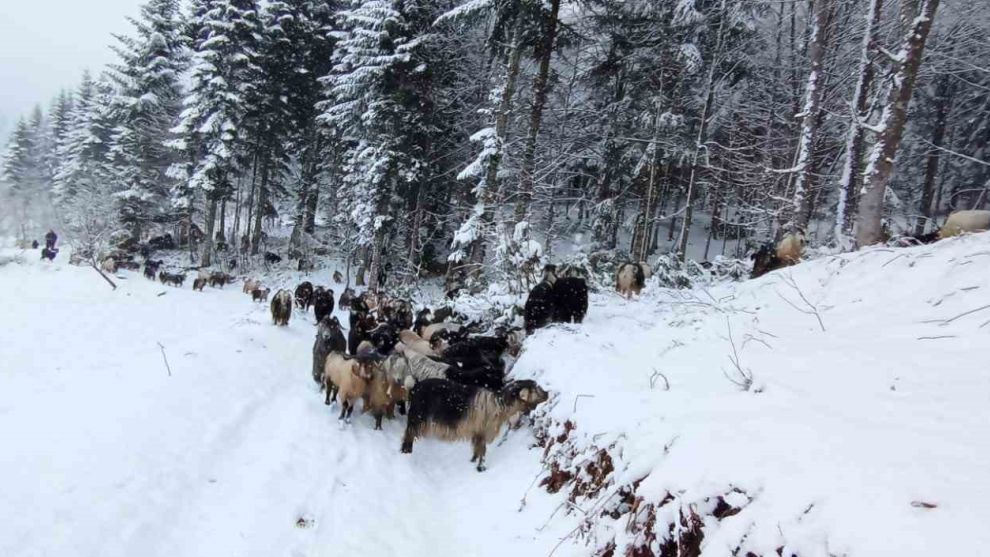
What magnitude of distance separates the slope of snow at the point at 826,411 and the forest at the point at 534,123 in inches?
136

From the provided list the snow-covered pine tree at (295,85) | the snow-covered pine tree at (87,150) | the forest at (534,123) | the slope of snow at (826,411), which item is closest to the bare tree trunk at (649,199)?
the forest at (534,123)

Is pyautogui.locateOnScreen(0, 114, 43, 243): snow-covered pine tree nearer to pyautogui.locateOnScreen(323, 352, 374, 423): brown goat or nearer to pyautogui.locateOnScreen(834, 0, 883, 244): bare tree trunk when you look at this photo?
pyautogui.locateOnScreen(323, 352, 374, 423): brown goat

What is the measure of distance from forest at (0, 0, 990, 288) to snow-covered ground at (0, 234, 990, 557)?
3646mm

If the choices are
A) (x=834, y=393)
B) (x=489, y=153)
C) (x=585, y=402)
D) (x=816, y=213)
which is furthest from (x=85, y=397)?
(x=816, y=213)

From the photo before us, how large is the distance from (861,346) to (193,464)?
6295mm

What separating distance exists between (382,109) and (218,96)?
925cm

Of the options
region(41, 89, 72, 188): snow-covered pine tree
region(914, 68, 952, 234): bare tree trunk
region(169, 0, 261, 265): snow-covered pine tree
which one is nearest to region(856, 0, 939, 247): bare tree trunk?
region(914, 68, 952, 234): bare tree trunk

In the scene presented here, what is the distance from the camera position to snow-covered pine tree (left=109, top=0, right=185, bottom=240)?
25297 mm

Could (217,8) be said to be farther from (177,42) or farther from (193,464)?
(193,464)

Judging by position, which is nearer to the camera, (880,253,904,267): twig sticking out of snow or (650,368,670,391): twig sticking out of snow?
(650,368,670,391): twig sticking out of snow

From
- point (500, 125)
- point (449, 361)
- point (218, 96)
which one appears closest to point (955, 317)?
point (449, 361)

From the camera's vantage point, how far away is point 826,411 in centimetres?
303

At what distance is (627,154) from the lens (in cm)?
2006

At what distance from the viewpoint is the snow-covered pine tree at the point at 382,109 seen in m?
18.3
